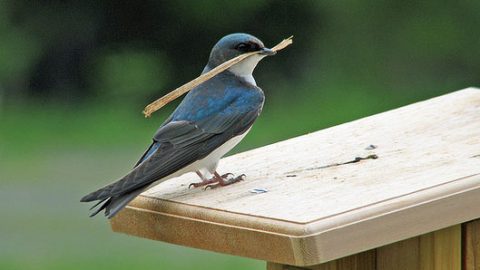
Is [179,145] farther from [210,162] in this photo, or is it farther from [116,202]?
[116,202]

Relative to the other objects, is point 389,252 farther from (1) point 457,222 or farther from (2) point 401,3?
(2) point 401,3

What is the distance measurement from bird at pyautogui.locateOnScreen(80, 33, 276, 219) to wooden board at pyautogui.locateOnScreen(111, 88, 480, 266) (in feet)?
0.28

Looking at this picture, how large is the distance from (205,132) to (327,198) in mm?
424

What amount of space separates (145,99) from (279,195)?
5.64 meters

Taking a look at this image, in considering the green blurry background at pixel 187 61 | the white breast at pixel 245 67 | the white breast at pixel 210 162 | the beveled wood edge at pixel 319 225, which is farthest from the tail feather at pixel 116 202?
the green blurry background at pixel 187 61

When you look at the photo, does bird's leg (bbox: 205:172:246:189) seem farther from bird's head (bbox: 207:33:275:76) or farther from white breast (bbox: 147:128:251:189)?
bird's head (bbox: 207:33:275:76)

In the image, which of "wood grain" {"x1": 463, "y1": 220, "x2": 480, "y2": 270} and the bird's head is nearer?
"wood grain" {"x1": 463, "y1": 220, "x2": 480, "y2": 270}

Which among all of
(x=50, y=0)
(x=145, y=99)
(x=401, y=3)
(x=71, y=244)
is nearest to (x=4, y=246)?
(x=71, y=244)

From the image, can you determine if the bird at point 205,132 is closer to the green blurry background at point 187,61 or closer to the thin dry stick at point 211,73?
the thin dry stick at point 211,73

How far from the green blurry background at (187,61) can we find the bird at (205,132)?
444 centimetres

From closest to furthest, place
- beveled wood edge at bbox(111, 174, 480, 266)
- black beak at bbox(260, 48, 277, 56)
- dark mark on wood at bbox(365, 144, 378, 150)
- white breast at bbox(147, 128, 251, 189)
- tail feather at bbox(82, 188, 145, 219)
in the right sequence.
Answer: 1. beveled wood edge at bbox(111, 174, 480, 266)
2. tail feather at bbox(82, 188, 145, 219)
3. white breast at bbox(147, 128, 251, 189)
4. black beak at bbox(260, 48, 277, 56)
5. dark mark on wood at bbox(365, 144, 378, 150)

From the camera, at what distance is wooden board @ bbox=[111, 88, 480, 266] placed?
312 cm

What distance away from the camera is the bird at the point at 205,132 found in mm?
3344

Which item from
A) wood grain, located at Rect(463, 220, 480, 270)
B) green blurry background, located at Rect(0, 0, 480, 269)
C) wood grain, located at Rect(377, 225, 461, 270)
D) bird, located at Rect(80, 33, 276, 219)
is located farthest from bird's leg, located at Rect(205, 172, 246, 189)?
green blurry background, located at Rect(0, 0, 480, 269)
